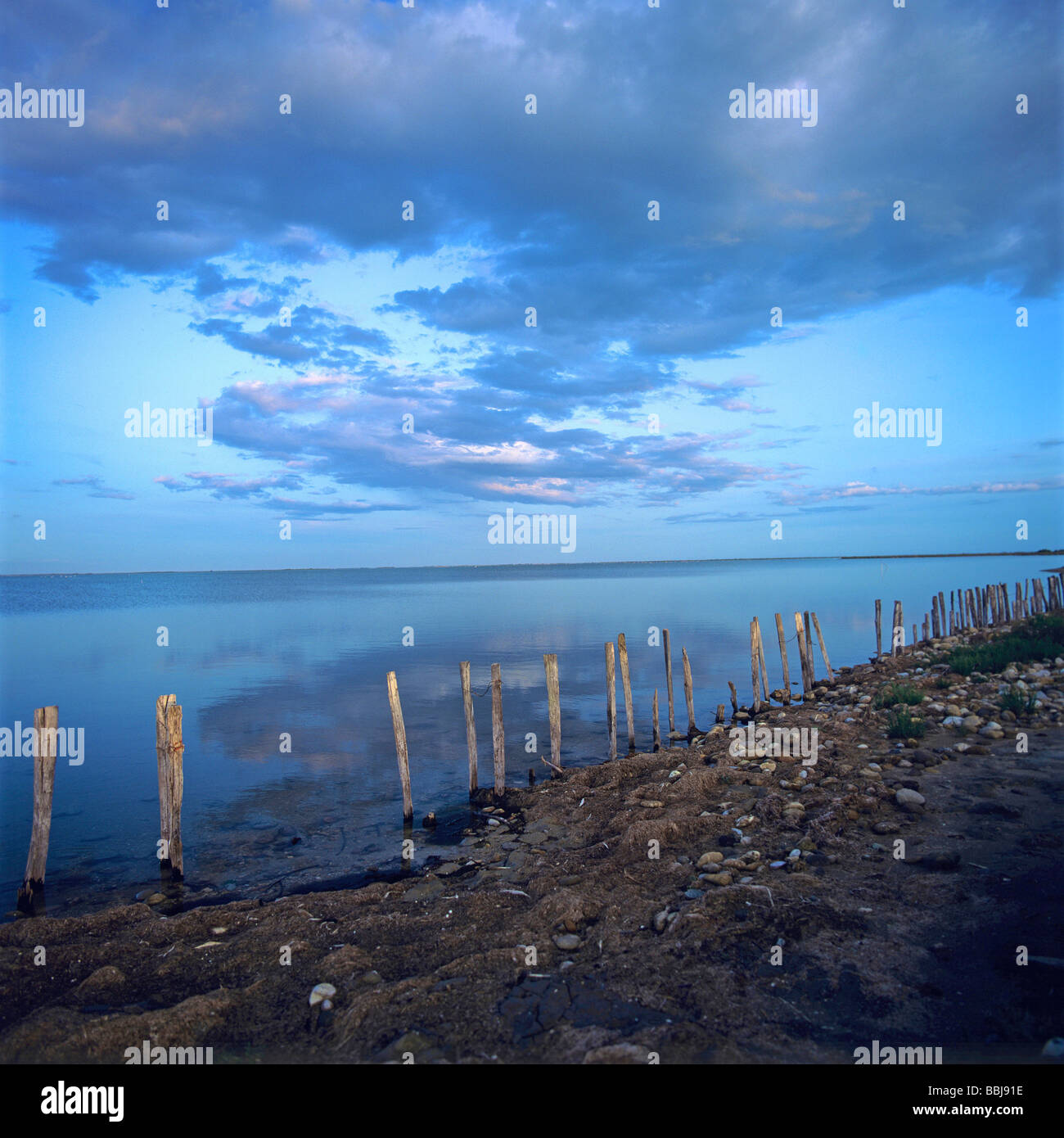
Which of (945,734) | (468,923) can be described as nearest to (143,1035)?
(468,923)

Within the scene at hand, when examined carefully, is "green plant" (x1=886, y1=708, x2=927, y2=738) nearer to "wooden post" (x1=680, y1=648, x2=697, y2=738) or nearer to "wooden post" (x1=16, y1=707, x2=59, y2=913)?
"wooden post" (x1=680, y1=648, x2=697, y2=738)

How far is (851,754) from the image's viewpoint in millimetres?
13211

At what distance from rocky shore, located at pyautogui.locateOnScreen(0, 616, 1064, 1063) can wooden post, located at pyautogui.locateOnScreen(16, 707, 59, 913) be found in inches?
76.1

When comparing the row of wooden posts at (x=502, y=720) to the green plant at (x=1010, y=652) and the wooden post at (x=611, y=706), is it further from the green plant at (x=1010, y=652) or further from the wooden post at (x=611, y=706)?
the green plant at (x=1010, y=652)

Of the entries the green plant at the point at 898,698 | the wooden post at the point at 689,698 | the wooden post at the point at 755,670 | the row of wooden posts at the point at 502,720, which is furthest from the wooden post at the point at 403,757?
the wooden post at the point at 755,670

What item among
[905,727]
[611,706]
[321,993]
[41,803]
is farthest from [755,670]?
[41,803]

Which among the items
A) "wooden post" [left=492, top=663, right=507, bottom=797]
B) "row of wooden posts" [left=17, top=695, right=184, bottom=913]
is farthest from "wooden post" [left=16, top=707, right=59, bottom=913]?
"wooden post" [left=492, top=663, right=507, bottom=797]

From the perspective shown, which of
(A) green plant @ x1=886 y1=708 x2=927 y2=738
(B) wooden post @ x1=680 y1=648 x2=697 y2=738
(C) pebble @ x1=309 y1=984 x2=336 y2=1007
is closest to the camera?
(C) pebble @ x1=309 y1=984 x2=336 y2=1007

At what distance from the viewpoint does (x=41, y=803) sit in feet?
33.2

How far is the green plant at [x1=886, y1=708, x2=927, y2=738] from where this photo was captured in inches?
548

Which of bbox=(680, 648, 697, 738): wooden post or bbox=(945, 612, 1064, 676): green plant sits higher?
bbox=(945, 612, 1064, 676): green plant
